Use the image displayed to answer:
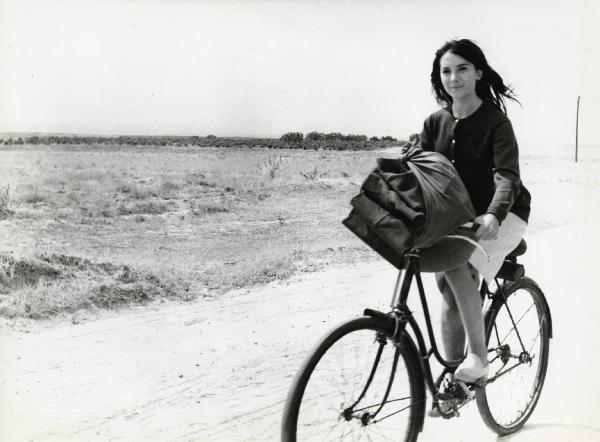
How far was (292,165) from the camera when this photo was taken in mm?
27188

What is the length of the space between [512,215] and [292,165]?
23766 millimetres

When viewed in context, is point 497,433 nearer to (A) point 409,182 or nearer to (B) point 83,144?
(A) point 409,182

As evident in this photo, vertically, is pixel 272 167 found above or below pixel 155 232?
above

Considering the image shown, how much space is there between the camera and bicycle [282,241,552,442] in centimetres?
290

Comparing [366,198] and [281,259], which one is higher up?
[366,198]

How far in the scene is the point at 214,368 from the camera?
16.6 ft

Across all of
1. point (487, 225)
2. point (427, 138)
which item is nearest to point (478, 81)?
point (427, 138)

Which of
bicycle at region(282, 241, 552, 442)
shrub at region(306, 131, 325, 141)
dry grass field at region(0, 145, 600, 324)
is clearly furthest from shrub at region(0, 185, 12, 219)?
shrub at region(306, 131, 325, 141)

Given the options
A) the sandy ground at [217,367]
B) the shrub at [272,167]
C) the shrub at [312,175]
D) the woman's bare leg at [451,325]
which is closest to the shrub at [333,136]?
the shrub at [272,167]

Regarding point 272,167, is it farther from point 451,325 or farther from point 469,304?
point 469,304

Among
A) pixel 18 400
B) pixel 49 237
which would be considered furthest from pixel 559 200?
pixel 18 400

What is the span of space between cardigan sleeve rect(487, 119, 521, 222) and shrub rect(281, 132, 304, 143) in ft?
154

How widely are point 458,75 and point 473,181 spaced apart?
523 mm

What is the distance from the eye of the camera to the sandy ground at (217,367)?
13.3 ft
